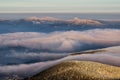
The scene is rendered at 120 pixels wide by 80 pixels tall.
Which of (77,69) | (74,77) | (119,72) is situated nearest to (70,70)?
(77,69)

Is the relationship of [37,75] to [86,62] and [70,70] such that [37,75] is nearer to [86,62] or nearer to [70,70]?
[70,70]

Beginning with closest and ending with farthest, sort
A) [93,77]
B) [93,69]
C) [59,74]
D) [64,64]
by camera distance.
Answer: [93,77]
[59,74]
[93,69]
[64,64]

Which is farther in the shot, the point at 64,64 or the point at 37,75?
the point at 64,64

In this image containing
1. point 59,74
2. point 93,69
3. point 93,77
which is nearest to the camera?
point 93,77

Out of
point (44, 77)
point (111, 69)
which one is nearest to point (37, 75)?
point (44, 77)

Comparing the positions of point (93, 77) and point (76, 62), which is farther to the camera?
point (76, 62)

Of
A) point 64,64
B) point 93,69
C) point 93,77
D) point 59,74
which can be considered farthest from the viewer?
point 64,64

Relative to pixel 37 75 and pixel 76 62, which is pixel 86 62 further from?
pixel 37 75
